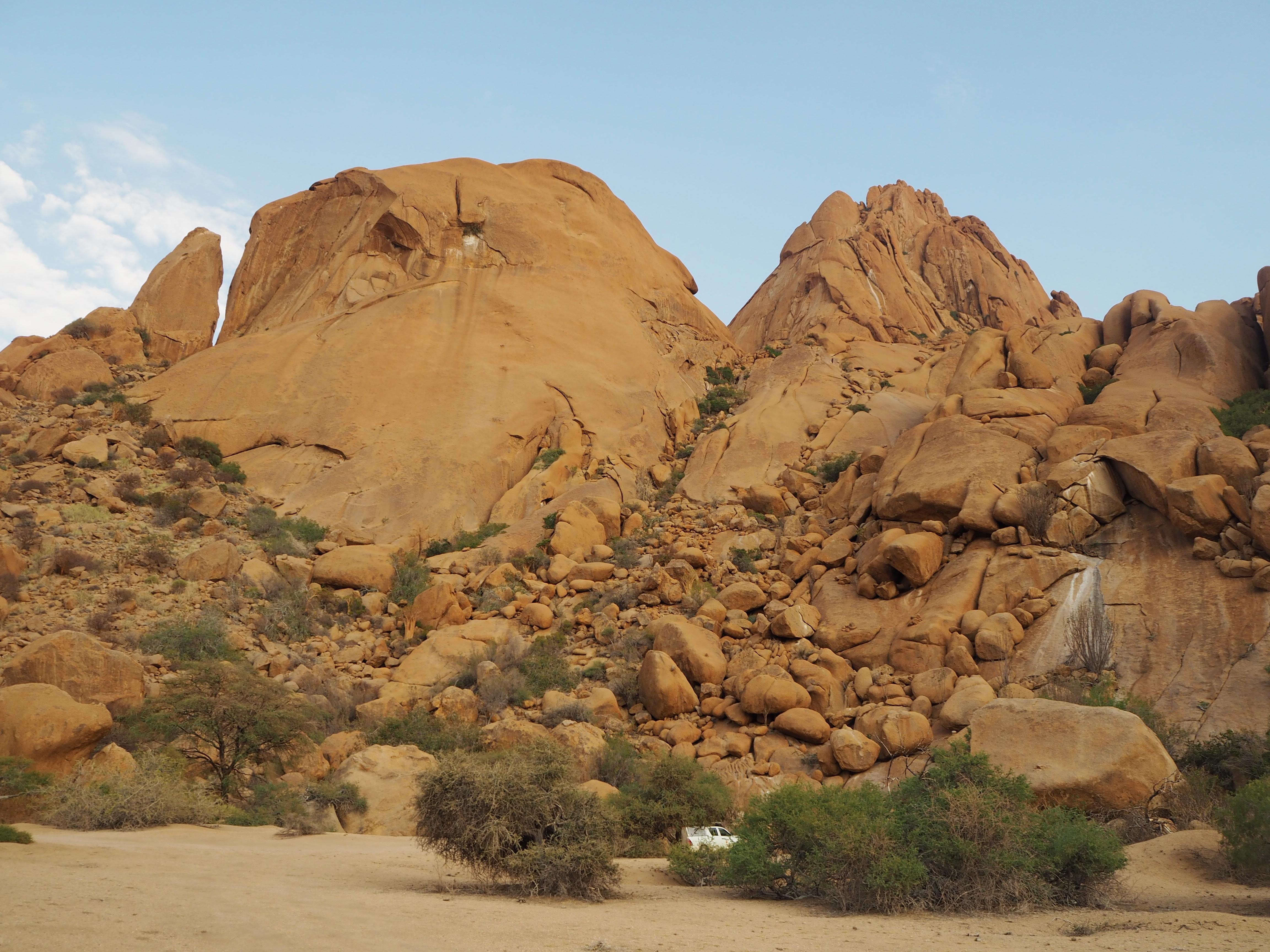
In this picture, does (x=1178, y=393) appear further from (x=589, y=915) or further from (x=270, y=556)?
(x=270, y=556)

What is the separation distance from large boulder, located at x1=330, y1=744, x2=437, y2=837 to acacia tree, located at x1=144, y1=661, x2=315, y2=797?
1.42 meters

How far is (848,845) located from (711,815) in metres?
4.99

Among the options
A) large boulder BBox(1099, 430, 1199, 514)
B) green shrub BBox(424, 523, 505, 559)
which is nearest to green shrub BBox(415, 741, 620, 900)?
green shrub BBox(424, 523, 505, 559)

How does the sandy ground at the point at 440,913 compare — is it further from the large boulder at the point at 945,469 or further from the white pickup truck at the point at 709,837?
the large boulder at the point at 945,469

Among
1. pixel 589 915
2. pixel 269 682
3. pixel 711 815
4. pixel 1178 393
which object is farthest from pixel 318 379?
pixel 1178 393

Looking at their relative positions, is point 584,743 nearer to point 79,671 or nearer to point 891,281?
point 79,671

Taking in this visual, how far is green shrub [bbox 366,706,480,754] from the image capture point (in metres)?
18.4

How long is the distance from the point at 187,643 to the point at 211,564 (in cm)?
352

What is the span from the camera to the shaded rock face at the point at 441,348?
92.6 feet

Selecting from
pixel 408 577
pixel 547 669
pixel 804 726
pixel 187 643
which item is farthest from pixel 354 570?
pixel 804 726

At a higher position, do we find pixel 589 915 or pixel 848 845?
pixel 848 845

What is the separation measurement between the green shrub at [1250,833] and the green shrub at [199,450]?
1071 inches

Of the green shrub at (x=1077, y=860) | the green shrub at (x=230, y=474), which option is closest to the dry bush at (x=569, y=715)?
the green shrub at (x=1077, y=860)

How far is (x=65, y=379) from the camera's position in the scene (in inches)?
1244
